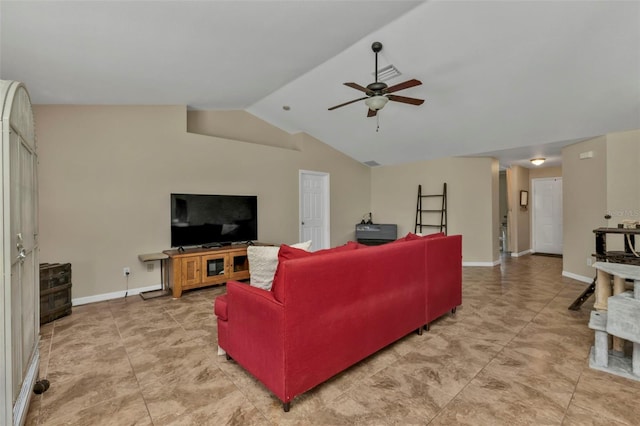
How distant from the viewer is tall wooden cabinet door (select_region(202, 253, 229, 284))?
4.24 meters

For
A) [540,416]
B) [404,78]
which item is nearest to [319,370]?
[540,416]

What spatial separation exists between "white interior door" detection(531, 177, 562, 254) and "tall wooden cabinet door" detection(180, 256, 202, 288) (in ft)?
26.4

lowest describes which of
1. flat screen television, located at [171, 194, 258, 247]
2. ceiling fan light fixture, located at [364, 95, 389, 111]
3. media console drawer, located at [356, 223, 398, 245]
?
media console drawer, located at [356, 223, 398, 245]

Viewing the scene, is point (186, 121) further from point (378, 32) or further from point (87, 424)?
point (87, 424)

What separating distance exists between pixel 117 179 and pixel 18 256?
9.03 feet

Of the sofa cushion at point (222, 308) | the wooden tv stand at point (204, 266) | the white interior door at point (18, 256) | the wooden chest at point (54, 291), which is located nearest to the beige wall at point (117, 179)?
the wooden chest at point (54, 291)

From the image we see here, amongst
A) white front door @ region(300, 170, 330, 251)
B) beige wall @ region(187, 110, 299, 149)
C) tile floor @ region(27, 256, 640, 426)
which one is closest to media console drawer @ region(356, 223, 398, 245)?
white front door @ region(300, 170, 330, 251)

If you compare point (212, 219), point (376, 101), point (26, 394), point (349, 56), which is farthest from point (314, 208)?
point (26, 394)

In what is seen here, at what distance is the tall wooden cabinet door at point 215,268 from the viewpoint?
167 inches

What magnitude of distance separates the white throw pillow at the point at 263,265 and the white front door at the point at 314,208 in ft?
12.9

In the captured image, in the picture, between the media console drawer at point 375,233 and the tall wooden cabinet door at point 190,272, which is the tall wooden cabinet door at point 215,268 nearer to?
the tall wooden cabinet door at point 190,272

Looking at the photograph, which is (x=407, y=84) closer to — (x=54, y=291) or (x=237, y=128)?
(x=237, y=128)

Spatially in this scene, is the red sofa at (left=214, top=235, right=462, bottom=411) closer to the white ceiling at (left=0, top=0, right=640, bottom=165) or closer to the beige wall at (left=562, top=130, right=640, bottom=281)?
the white ceiling at (left=0, top=0, right=640, bottom=165)

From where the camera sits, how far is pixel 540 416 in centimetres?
169
